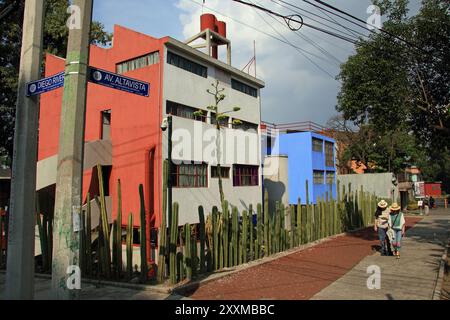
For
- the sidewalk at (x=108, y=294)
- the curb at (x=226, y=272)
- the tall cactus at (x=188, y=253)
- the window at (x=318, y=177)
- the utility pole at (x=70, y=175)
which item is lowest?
the sidewalk at (x=108, y=294)

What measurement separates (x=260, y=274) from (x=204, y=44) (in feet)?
55.0

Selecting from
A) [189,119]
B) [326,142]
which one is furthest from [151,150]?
[326,142]

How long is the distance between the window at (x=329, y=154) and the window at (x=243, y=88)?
34.5ft

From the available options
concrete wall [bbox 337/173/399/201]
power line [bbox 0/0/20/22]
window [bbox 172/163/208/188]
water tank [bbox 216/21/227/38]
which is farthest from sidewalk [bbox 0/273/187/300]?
concrete wall [bbox 337/173/399/201]

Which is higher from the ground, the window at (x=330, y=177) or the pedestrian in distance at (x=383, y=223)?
the window at (x=330, y=177)

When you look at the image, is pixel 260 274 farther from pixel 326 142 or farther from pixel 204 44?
pixel 326 142

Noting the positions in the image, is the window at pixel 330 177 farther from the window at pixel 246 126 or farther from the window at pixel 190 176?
the window at pixel 190 176

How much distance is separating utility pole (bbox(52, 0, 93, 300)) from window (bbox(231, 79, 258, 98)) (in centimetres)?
1871

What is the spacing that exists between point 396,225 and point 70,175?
Answer: 1015 cm

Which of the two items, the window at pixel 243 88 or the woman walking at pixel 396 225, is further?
the window at pixel 243 88

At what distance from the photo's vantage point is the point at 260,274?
32.0 ft

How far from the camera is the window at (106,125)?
20.2 m

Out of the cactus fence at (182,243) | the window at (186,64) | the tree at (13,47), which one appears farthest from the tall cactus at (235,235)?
the tree at (13,47)

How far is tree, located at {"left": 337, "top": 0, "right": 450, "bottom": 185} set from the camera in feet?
42.5
